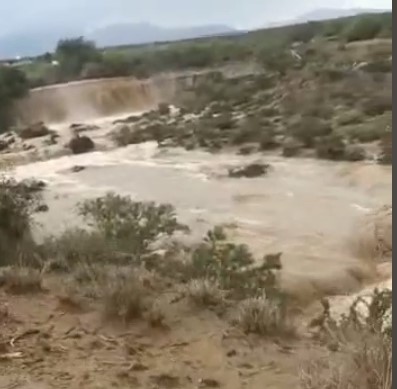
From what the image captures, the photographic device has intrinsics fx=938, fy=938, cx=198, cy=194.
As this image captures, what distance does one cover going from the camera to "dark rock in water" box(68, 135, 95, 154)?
212 centimetres

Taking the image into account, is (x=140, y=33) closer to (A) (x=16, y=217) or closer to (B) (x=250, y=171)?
(B) (x=250, y=171)

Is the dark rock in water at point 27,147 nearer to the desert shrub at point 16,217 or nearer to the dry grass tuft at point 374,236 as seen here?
the desert shrub at point 16,217

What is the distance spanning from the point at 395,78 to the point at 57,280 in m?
1.10

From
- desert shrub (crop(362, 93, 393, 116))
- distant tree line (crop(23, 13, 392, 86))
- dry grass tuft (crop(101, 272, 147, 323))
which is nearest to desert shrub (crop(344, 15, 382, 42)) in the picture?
distant tree line (crop(23, 13, 392, 86))

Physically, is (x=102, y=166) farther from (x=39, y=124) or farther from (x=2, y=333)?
(x=2, y=333)

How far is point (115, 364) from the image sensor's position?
73.5 inches

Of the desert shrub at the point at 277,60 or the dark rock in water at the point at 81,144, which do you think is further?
the dark rock in water at the point at 81,144

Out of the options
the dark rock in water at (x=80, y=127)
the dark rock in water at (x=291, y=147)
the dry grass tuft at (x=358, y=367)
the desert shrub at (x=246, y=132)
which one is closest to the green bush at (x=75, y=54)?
the dark rock in water at (x=80, y=127)

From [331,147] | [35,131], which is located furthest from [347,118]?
[35,131]

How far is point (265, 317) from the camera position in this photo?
1851 millimetres

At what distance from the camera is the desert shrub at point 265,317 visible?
6.13ft

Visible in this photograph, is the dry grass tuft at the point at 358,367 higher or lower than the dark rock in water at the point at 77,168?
lower

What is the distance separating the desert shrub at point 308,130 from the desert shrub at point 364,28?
183 mm

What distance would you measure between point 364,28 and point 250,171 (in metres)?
0.39
